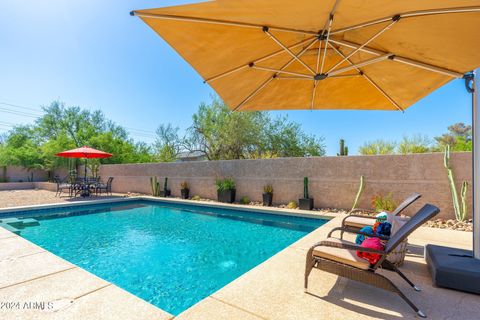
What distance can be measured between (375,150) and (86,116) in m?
30.3

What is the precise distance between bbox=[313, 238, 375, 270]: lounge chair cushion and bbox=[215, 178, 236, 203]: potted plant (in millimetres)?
7391

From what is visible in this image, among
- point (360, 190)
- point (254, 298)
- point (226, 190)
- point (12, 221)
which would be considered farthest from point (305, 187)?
point (12, 221)

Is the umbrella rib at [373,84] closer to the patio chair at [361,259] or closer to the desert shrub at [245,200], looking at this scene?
the patio chair at [361,259]

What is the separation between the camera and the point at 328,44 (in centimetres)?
324

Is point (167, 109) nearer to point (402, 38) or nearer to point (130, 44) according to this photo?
point (130, 44)

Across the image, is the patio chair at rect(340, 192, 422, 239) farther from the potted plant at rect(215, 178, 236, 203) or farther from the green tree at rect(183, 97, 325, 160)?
the green tree at rect(183, 97, 325, 160)

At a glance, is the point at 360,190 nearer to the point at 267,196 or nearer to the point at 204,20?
the point at 267,196

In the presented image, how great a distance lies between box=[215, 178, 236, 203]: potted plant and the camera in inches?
385

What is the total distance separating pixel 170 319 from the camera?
6.69ft

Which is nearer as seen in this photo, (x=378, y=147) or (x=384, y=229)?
(x=384, y=229)

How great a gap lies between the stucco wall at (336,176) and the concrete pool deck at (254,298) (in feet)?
14.1

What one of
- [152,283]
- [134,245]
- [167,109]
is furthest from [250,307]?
[167,109]

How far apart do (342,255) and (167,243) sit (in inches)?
161

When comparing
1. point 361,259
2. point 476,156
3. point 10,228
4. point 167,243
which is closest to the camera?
point 361,259
